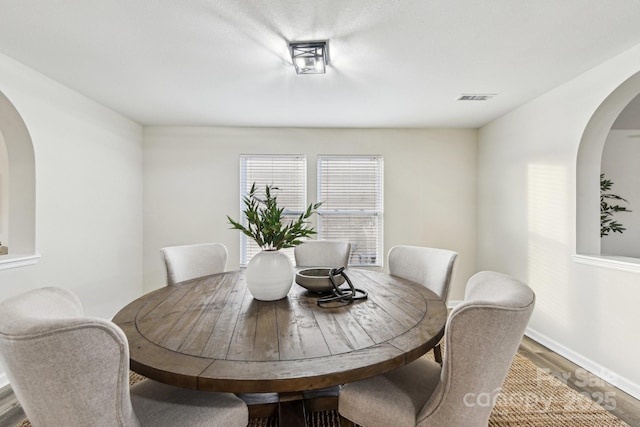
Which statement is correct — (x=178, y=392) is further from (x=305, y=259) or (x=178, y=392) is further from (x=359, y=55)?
(x=359, y=55)

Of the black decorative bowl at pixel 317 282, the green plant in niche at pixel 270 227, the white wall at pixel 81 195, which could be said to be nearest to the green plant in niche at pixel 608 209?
the black decorative bowl at pixel 317 282

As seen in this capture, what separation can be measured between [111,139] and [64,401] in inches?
125

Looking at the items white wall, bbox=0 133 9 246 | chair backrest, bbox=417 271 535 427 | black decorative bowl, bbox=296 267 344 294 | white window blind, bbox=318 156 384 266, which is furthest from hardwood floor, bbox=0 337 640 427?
white wall, bbox=0 133 9 246

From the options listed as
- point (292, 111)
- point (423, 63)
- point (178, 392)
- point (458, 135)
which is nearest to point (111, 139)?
point (292, 111)

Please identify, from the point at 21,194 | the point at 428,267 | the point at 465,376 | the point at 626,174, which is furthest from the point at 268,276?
the point at 626,174

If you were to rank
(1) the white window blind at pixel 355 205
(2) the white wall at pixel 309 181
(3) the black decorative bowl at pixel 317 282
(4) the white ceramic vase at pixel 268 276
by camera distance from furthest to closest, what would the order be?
(1) the white window blind at pixel 355 205 < (2) the white wall at pixel 309 181 < (3) the black decorative bowl at pixel 317 282 < (4) the white ceramic vase at pixel 268 276

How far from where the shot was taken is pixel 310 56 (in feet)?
6.52

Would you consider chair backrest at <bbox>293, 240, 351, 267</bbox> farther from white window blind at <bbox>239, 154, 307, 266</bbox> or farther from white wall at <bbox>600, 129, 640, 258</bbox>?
white wall at <bbox>600, 129, 640, 258</bbox>

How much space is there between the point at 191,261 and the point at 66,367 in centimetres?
163

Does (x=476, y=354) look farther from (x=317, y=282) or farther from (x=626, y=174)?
(x=626, y=174)

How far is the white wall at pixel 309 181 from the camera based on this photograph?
148 inches

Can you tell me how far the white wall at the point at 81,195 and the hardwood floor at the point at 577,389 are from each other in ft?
1.11

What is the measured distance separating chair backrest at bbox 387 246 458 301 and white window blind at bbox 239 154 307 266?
1.73 meters

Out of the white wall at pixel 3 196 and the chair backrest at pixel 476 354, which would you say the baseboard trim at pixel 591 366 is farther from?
the white wall at pixel 3 196
